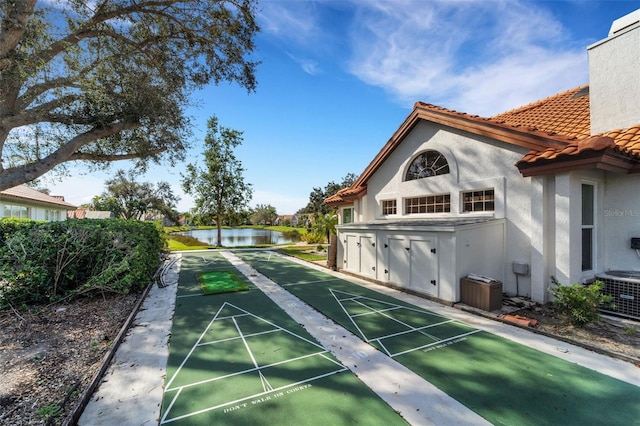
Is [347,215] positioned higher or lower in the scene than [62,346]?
higher

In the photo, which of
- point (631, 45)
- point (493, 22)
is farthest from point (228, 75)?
point (631, 45)

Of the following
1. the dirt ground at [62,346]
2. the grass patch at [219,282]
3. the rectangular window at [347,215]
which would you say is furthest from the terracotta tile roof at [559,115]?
the grass patch at [219,282]

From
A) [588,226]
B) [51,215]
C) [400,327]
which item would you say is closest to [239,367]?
[400,327]

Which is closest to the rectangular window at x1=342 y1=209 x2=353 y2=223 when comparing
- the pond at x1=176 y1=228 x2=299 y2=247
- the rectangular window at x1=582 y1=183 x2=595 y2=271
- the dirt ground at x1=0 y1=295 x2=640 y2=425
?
the dirt ground at x1=0 y1=295 x2=640 y2=425

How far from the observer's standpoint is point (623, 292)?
5867mm

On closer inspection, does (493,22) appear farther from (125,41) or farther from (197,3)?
(125,41)

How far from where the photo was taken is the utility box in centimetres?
623

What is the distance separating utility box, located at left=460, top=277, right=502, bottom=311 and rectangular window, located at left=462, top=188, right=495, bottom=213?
8.33ft

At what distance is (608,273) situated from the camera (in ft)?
21.1

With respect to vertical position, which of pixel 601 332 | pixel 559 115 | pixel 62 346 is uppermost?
pixel 559 115

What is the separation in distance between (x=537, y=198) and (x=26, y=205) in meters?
32.9

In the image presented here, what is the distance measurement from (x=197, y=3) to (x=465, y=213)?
35.2 ft

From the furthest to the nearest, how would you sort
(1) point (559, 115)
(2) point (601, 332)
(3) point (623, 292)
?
1. (1) point (559, 115)
2. (3) point (623, 292)
3. (2) point (601, 332)

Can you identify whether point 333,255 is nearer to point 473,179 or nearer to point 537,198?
point 473,179
